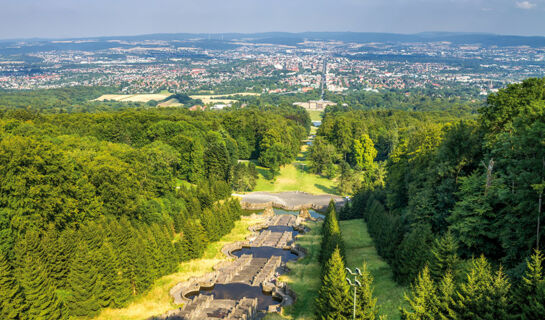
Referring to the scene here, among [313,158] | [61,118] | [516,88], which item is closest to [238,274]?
[516,88]

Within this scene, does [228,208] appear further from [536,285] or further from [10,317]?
[536,285]

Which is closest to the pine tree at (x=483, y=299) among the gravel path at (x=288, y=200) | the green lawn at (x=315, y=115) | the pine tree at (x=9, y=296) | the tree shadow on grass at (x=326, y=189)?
the pine tree at (x=9, y=296)

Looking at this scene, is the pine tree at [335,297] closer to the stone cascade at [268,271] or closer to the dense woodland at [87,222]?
the stone cascade at [268,271]

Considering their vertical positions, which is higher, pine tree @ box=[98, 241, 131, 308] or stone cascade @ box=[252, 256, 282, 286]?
pine tree @ box=[98, 241, 131, 308]

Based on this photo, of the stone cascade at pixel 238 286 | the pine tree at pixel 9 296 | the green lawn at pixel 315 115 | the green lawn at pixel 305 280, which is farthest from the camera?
the green lawn at pixel 315 115

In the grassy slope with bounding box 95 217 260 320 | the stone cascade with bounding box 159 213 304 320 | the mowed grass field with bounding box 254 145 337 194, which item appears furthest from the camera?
the mowed grass field with bounding box 254 145 337 194

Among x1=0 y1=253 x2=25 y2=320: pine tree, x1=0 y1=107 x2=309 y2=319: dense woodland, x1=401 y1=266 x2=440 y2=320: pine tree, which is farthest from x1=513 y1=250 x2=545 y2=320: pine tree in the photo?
x1=0 y1=253 x2=25 y2=320: pine tree

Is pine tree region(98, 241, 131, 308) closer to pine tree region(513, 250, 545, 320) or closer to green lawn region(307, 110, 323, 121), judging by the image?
pine tree region(513, 250, 545, 320)
